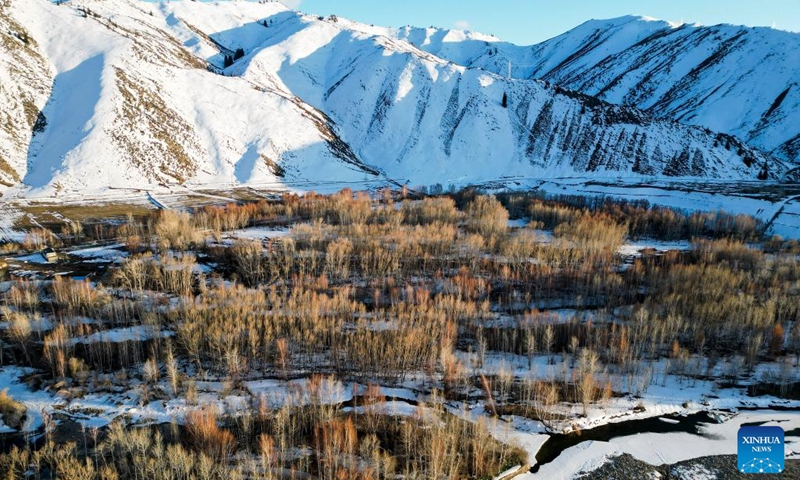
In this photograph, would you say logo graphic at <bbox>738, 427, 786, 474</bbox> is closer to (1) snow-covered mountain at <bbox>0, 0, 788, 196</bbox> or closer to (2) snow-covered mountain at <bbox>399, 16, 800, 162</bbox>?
(1) snow-covered mountain at <bbox>0, 0, 788, 196</bbox>

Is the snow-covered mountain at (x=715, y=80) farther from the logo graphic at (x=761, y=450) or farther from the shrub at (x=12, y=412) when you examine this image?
the shrub at (x=12, y=412)

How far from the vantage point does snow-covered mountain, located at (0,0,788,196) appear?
75.5 metres

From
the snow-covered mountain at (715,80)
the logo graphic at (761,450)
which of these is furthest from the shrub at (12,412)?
the snow-covered mountain at (715,80)

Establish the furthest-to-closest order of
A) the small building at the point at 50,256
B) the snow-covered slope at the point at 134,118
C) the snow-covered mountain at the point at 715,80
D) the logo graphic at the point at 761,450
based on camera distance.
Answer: the snow-covered mountain at the point at 715,80
the snow-covered slope at the point at 134,118
the small building at the point at 50,256
the logo graphic at the point at 761,450

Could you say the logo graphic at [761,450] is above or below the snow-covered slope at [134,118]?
below

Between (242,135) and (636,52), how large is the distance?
165 metres

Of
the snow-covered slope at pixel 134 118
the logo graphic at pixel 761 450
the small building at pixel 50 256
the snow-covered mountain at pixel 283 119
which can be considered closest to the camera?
the logo graphic at pixel 761 450

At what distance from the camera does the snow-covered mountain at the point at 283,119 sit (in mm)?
75500

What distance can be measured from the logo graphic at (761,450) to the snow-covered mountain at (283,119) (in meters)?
75.7

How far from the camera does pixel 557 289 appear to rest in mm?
45656

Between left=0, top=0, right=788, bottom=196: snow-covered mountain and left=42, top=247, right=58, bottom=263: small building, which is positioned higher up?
left=0, top=0, right=788, bottom=196: snow-covered mountain

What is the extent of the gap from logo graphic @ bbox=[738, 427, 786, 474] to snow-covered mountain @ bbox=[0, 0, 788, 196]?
75.7 metres

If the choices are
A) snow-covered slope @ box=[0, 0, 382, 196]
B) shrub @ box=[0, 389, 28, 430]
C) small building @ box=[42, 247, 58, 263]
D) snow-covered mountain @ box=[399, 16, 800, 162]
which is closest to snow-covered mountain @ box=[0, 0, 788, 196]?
snow-covered slope @ box=[0, 0, 382, 196]

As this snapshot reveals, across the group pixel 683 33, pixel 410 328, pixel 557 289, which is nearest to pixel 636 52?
pixel 683 33
